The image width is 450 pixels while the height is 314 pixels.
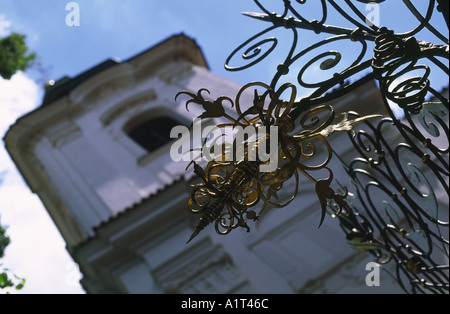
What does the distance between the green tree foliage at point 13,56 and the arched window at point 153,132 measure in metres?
5.65

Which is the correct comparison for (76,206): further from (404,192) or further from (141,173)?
(404,192)

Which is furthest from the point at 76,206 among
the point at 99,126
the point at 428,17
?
the point at 428,17

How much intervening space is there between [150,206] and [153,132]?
4184 millimetres

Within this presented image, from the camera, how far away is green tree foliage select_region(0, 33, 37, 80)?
719cm

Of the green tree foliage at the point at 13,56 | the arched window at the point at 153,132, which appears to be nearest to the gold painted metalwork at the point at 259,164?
the green tree foliage at the point at 13,56

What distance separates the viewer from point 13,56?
738 centimetres

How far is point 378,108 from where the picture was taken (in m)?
10.3

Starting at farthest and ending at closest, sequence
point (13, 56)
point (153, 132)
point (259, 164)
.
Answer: point (153, 132), point (13, 56), point (259, 164)

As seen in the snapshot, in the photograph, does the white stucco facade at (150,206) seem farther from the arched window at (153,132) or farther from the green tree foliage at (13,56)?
the green tree foliage at (13,56)

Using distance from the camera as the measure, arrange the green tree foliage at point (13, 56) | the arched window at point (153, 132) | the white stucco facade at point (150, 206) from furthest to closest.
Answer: the arched window at point (153, 132)
the white stucco facade at point (150, 206)
the green tree foliage at point (13, 56)

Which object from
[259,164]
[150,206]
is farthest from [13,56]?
[259,164]

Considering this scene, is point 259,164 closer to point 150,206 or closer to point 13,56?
point 13,56

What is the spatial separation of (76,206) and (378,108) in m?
5.93

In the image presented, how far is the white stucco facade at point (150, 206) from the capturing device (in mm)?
8406
